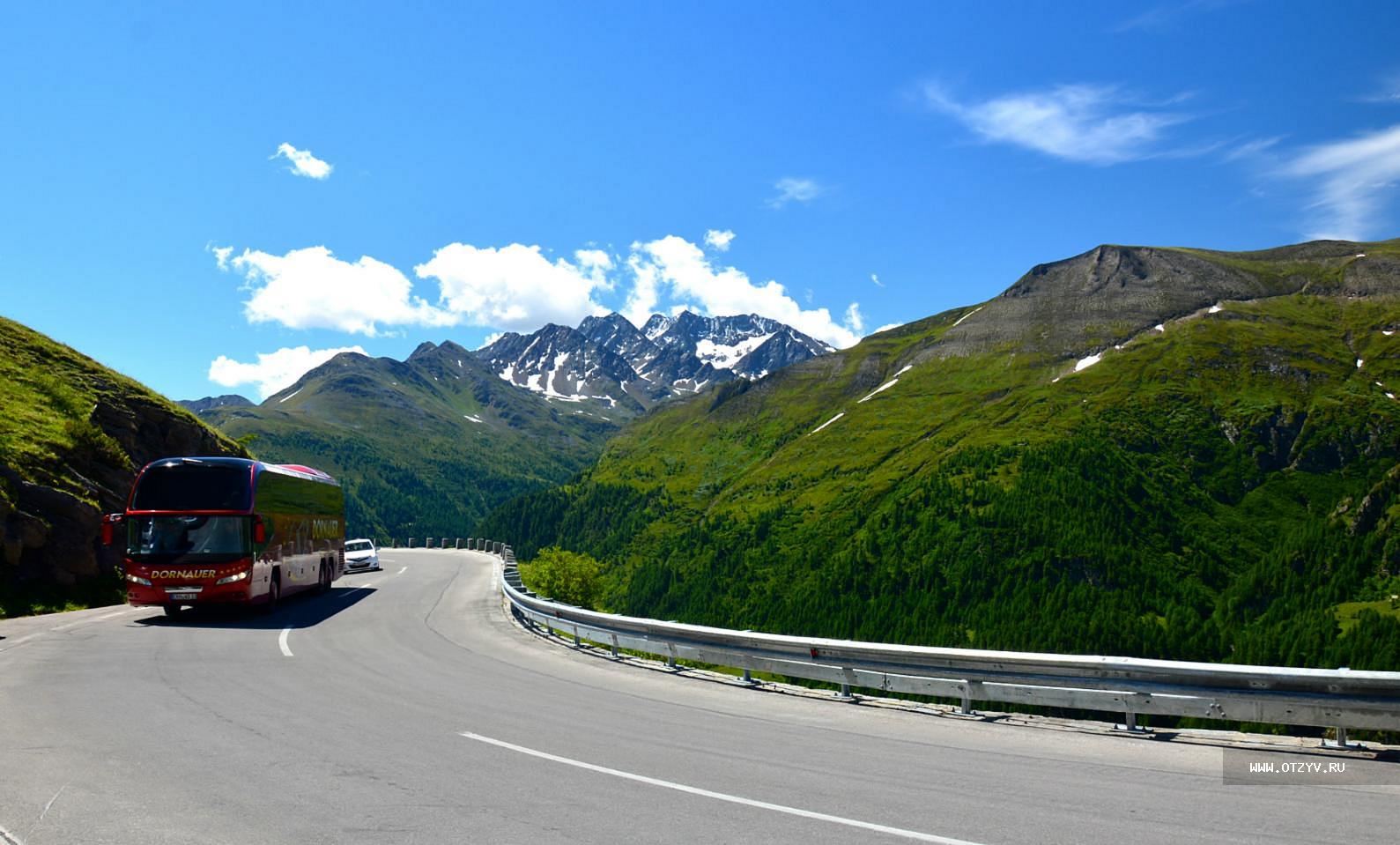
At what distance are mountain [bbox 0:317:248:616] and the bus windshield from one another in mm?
5203

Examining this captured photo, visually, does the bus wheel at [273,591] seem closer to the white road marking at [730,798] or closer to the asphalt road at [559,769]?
the asphalt road at [559,769]

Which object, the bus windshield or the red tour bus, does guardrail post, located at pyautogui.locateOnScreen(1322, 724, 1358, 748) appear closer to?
the red tour bus

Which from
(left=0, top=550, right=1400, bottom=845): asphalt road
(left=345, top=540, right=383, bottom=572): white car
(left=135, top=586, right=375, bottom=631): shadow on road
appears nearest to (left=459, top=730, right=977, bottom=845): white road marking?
(left=0, top=550, right=1400, bottom=845): asphalt road

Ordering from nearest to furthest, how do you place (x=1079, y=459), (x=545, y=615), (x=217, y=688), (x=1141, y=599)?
(x=217, y=688) < (x=545, y=615) < (x=1141, y=599) < (x=1079, y=459)

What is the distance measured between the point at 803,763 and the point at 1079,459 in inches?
7595

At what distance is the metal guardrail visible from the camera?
30.1 ft

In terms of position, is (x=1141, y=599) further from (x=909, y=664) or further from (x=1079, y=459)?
(x=909, y=664)

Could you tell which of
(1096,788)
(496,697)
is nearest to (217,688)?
(496,697)

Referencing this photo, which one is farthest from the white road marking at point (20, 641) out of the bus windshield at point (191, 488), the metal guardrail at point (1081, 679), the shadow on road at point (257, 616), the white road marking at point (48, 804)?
the metal guardrail at point (1081, 679)

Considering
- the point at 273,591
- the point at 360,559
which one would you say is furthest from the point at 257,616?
the point at 360,559

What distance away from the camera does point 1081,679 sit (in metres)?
11.2

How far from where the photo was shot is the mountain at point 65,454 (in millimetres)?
25406

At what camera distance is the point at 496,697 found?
13.5 meters

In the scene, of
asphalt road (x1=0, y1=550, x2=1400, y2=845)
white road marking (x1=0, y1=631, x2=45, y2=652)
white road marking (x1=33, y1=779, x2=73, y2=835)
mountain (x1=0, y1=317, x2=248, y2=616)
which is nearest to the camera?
asphalt road (x1=0, y1=550, x2=1400, y2=845)
